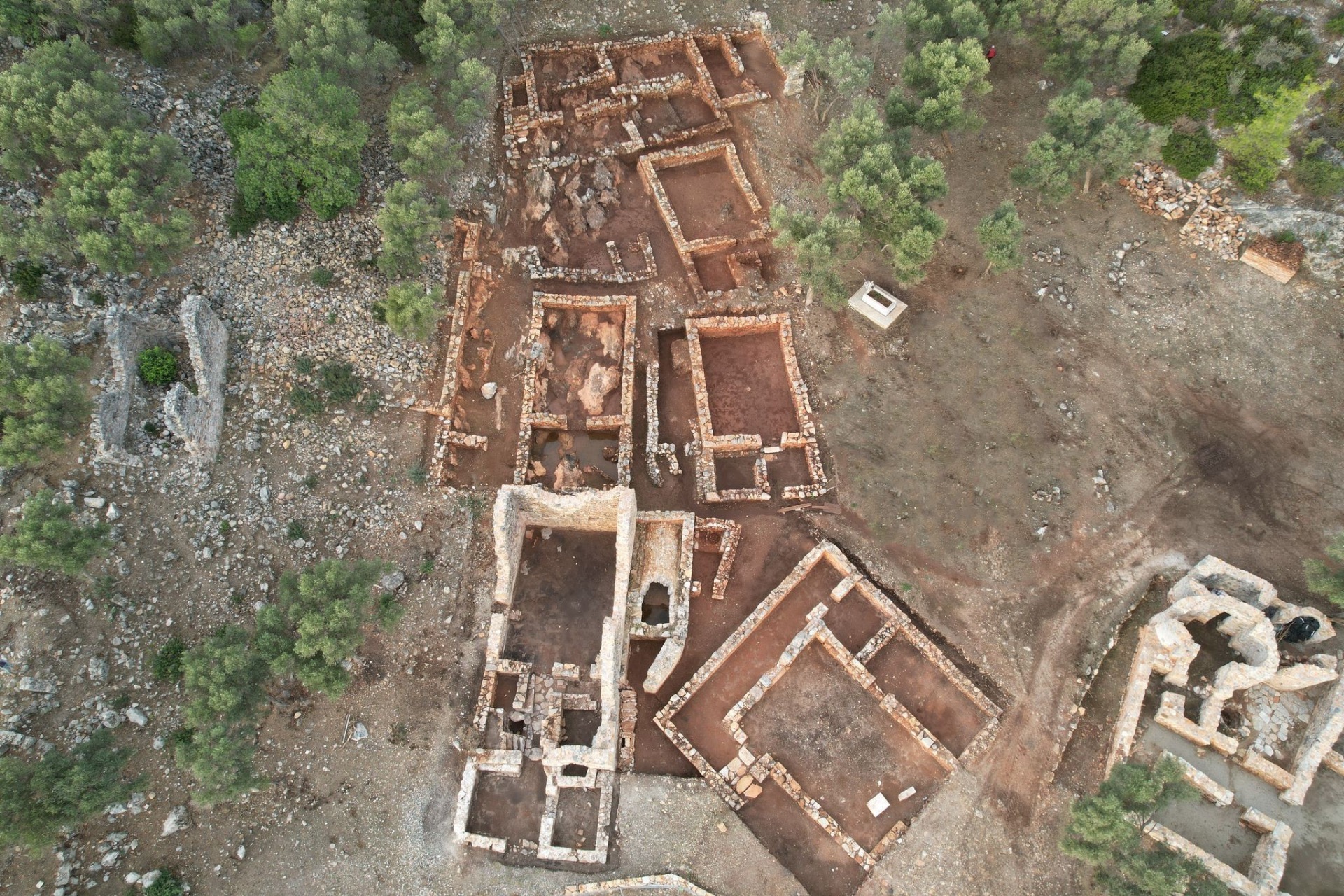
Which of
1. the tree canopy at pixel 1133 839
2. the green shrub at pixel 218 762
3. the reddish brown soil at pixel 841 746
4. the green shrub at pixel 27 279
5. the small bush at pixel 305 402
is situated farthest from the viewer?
the small bush at pixel 305 402

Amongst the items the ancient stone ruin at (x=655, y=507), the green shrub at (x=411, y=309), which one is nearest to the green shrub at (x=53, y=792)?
the ancient stone ruin at (x=655, y=507)

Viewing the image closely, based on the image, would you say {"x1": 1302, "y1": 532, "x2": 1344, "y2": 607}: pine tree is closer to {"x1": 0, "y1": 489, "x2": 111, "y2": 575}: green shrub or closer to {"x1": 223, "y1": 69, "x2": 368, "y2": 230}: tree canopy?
{"x1": 223, "y1": 69, "x2": 368, "y2": 230}: tree canopy

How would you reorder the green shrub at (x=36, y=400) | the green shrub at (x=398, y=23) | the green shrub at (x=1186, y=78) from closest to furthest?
1. the green shrub at (x=36, y=400)
2. the green shrub at (x=1186, y=78)
3. the green shrub at (x=398, y=23)

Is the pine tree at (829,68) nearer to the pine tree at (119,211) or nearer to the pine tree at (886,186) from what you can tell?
the pine tree at (886,186)

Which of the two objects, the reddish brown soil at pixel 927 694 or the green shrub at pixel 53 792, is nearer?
A: the green shrub at pixel 53 792

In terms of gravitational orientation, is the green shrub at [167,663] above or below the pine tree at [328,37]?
below

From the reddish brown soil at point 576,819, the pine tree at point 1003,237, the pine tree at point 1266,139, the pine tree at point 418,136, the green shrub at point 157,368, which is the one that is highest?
the pine tree at point 1266,139

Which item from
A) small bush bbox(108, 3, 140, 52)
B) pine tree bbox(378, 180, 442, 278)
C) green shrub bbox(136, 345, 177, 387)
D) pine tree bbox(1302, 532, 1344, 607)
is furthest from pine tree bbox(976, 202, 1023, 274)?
small bush bbox(108, 3, 140, 52)

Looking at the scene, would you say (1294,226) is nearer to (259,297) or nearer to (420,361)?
(420,361)
